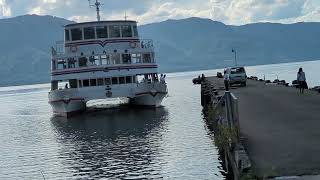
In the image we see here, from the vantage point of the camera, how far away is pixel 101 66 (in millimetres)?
52031

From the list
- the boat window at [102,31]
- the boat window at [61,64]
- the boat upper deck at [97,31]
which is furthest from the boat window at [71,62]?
the boat window at [102,31]

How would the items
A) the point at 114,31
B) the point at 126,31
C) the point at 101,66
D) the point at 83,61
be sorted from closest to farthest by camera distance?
the point at 101,66, the point at 83,61, the point at 114,31, the point at 126,31

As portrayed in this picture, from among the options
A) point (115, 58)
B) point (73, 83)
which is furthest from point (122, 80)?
point (73, 83)

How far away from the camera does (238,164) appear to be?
45.9 ft

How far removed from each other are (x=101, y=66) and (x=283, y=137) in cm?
3552

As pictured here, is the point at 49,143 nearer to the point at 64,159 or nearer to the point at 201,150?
the point at 64,159

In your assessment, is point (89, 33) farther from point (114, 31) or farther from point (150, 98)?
point (150, 98)

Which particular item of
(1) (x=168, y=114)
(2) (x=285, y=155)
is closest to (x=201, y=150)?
(2) (x=285, y=155)

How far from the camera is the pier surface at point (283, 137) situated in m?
13.4

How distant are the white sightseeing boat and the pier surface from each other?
77.2 ft

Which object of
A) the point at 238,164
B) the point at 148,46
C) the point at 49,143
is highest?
the point at 148,46

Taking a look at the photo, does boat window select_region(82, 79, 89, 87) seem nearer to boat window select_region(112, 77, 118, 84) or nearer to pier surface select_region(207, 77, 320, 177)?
boat window select_region(112, 77, 118, 84)

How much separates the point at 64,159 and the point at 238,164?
607 inches

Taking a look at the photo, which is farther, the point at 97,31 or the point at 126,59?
the point at 97,31
